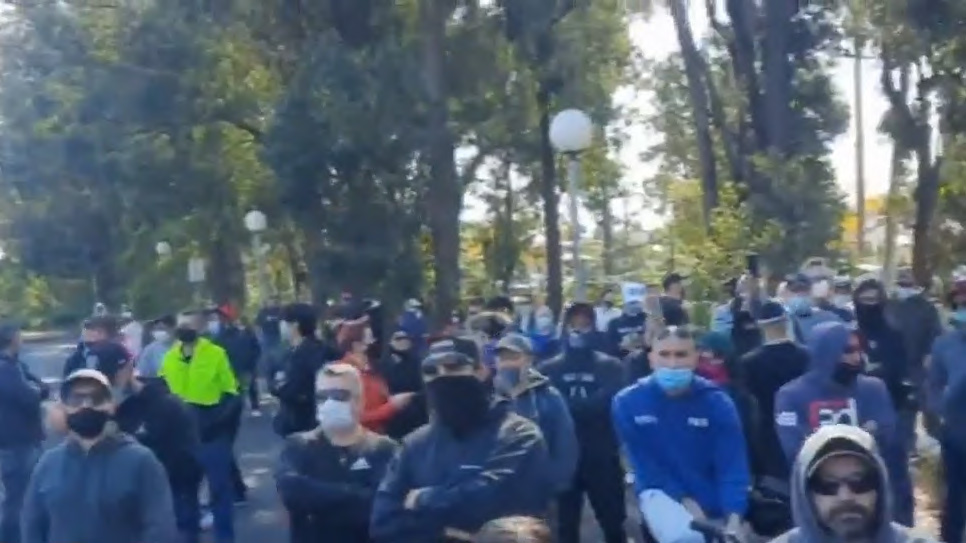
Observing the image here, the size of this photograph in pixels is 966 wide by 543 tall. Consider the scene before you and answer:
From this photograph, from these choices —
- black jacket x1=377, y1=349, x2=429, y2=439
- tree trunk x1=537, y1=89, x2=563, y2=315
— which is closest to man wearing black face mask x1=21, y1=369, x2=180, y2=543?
black jacket x1=377, y1=349, x2=429, y2=439

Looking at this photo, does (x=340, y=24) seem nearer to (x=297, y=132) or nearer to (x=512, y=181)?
(x=297, y=132)

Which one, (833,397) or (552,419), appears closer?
(833,397)

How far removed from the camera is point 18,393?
455 inches

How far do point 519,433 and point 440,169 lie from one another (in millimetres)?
17112

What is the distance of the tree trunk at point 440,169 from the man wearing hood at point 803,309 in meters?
9.60

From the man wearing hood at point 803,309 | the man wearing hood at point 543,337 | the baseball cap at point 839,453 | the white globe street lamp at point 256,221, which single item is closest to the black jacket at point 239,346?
the man wearing hood at point 543,337

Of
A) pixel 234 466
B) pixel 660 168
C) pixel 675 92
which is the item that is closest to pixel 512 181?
pixel 675 92

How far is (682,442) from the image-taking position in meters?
7.39

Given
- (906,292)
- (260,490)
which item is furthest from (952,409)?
(260,490)

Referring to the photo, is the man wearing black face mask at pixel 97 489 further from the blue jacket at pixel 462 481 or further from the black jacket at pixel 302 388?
the black jacket at pixel 302 388

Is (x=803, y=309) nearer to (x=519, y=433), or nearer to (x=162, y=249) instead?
(x=519, y=433)

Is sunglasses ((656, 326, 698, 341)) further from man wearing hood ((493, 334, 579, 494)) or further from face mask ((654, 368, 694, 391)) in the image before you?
man wearing hood ((493, 334, 579, 494))

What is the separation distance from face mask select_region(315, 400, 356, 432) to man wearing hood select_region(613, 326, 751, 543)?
1.25 metres

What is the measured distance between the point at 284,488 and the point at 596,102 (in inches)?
859
